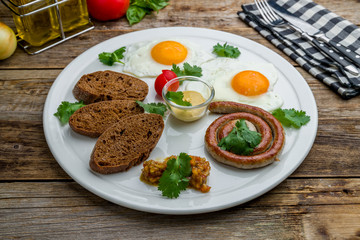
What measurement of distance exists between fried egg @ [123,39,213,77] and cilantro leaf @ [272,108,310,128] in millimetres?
1066

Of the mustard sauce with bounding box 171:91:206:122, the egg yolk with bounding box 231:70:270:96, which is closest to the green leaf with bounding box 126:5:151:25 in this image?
the mustard sauce with bounding box 171:91:206:122

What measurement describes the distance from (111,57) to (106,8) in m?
1.00

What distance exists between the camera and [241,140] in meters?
2.85

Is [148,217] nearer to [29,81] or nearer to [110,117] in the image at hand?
[110,117]

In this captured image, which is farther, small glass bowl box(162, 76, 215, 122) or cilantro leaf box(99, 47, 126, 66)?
cilantro leaf box(99, 47, 126, 66)

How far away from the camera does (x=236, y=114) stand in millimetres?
3189

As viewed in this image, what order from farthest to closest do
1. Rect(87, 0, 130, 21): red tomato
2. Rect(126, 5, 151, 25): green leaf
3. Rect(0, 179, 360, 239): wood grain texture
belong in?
Rect(126, 5, 151, 25): green leaf, Rect(87, 0, 130, 21): red tomato, Rect(0, 179, 360, 239): wood grain texture

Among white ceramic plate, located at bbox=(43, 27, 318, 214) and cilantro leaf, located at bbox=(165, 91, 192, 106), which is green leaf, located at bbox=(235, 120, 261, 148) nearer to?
white ceramic plate, located at bbox=(43, 27, 318, 214)

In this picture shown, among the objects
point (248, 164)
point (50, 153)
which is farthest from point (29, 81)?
point (248, 164)

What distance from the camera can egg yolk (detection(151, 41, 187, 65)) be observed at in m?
3.90

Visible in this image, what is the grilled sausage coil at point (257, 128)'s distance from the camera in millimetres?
2839

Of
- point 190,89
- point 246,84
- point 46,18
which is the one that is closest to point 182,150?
point 190,89

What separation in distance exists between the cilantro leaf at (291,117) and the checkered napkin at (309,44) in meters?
0.70

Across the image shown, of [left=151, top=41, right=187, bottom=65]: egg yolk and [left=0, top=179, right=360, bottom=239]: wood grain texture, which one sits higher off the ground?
[left=151, top=41, right=187, bottom=65]: egg yolk
